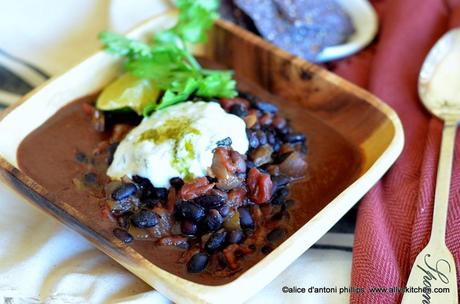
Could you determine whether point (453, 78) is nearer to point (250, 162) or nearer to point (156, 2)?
point (250, 162)

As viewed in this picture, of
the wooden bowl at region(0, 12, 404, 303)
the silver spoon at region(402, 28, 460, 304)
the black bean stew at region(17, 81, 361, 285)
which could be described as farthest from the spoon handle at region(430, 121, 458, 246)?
the black bean stew at region(17, 81, 361, 285)

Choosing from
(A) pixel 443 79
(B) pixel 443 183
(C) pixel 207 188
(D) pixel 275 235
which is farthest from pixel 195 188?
(A) pixel 443 79

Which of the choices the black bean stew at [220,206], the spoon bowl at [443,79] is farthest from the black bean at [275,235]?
the spoon bowl at [443,79]

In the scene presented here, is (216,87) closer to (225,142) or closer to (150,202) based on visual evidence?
(225,142)

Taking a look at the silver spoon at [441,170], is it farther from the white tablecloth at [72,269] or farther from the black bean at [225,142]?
the black bean at [225,142]

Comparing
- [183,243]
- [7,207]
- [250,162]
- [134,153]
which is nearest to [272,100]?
[250,162]

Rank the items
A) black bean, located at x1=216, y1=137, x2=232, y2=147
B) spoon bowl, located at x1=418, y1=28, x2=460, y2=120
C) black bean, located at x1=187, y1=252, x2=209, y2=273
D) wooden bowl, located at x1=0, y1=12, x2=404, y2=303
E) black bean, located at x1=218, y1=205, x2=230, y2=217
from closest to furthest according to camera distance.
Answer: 1. wooden bowl, located at x1=0, y1=12, x2=404, y2=303
2. black bean, located at x1=187, y1=252, x2=209, y2=273
3. black bean, located at x1=218, y1=205, x2=230, y2=217
4. black bean, located at x1=216, y1=137, x2=232, y2=147
5. spoon bowl, located at x1=418, y1=28, x2=460, y2=120

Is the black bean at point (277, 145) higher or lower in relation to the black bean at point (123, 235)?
lower

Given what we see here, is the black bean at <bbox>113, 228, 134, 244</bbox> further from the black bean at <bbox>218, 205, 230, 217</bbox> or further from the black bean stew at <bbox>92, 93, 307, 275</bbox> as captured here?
the black bean at <bbox>218, 205, 230, 217</bbox>
